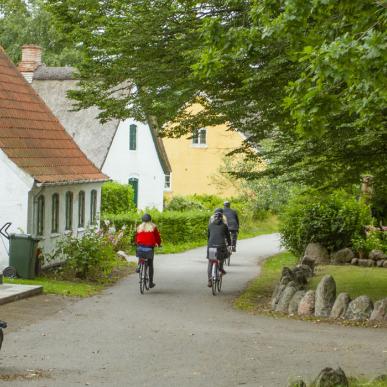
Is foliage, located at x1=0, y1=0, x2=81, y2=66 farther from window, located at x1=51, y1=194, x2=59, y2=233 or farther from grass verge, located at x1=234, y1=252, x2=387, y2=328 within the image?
window, located at x1=51, y1=194, x2=59, y2=233

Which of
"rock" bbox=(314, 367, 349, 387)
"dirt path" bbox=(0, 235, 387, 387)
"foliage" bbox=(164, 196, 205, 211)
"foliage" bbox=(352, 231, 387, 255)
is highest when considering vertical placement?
"foliage" bbox=(164, 196, 205, 211)

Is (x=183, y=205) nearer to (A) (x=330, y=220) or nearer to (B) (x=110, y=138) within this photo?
(B) (x=110, y=138)

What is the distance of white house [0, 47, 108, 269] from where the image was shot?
84.9 feet

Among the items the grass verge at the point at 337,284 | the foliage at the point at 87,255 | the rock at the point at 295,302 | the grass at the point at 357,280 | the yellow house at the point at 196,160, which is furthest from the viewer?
the yellow house at the point at 196,160

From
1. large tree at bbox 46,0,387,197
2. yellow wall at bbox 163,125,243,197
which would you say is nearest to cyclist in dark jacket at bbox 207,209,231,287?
large tree at bbox 46,0,387,197

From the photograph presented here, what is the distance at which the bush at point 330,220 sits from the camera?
1300 inches

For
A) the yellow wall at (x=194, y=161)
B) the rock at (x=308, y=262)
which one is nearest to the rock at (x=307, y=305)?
the rock at (x=308, y=262)

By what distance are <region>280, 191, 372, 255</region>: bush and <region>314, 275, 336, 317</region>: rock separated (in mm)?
13166

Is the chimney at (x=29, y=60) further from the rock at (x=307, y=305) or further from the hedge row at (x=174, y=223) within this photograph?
the rock at (x=307, y=305)

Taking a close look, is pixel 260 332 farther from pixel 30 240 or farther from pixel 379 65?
pixel 30 240

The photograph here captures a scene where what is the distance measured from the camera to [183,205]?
56.5 meters

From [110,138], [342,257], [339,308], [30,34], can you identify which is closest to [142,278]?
[339,308]

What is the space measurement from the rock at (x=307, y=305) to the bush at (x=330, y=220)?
13.0 metres

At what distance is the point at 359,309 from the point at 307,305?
1.20 m
